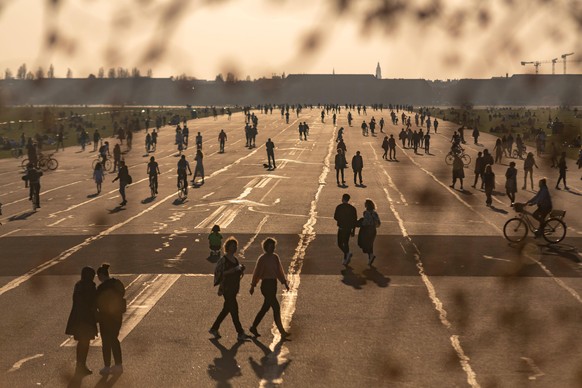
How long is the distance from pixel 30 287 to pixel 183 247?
5.57 metres

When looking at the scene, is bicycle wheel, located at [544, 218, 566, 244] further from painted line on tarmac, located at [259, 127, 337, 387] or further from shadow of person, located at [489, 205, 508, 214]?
shadow of person, located at [489, 205, 508, 214]

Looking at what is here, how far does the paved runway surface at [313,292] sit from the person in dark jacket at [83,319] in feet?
1.01

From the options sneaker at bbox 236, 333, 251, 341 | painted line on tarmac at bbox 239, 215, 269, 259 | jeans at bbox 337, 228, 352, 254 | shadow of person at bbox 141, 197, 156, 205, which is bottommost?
shadow of person at bbox 141, 197, 156, 205

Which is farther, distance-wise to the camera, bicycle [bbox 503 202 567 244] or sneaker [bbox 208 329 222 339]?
bicycle [bbox 503 202 567 244]

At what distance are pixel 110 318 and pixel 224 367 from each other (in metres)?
1.61

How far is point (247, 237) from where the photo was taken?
23.9 m

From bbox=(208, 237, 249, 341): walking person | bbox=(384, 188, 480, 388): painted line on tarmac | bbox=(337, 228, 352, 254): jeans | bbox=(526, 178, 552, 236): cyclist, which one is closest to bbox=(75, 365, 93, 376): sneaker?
bbox=(208, 237, 249, 341): walking person

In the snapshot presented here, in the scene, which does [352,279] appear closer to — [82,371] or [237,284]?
[237,284]

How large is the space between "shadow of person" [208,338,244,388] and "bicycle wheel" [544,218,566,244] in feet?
39.7

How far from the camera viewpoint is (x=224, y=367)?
37.7 ft

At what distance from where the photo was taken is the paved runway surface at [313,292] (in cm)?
1084

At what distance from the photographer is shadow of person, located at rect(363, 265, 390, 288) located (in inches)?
675

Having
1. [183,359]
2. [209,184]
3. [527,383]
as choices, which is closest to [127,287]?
[183,359]

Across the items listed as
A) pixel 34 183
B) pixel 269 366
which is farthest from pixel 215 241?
pixel 34 183
